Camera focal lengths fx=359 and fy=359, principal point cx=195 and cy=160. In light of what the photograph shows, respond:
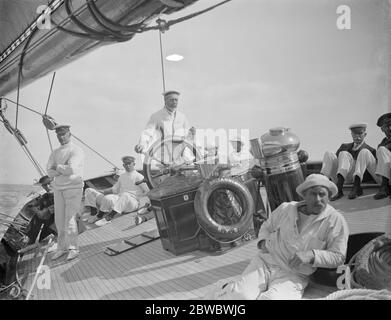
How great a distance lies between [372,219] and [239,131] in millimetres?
1080

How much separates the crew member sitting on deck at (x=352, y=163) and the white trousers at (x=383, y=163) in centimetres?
20

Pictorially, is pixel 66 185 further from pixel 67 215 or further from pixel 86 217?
pixel 86 217

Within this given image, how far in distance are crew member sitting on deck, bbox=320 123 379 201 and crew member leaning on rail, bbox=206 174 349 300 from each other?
1346 mm

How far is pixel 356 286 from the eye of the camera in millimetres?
1570

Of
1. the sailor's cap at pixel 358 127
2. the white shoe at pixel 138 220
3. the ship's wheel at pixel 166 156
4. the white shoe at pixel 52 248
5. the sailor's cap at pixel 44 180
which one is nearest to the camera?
the sailor's cap at pixel 358 127

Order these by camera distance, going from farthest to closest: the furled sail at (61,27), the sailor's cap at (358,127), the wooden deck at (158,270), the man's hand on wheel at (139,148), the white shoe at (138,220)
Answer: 1. the white shoe at (138,220)
2. the man's hand on wheel at (139,148)
3. the sailor's cap at (358,127)
4. the furled sail at (61,27)
5. the wooden deck at (158,270)

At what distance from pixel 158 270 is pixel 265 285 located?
0.96m

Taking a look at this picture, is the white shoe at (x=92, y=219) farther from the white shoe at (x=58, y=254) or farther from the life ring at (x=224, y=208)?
the life ring at (x=224, y=208)

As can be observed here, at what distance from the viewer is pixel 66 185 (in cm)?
290

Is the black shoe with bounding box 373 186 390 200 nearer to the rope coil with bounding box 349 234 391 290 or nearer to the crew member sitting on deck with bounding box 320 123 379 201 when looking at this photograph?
the crew member sitting on deck with bounding box 320 123 379 201

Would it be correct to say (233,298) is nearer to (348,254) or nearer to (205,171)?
(348,254)

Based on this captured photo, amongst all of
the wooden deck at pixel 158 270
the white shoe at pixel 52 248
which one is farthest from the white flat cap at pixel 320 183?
the white shoe at pixel 52 248

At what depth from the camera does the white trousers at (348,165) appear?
2.83 m
